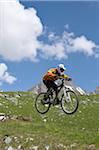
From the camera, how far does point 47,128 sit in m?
32.7

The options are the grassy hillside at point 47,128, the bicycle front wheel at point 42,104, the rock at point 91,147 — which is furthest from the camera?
the bicycle front wheel at point 42,104

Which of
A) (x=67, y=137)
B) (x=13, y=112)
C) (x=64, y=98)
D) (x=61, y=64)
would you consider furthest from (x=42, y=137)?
(x=13, y=112)

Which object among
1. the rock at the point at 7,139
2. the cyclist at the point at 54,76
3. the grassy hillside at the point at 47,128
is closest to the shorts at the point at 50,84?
the cyclist at the point at 54,76

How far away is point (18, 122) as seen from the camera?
35312mm

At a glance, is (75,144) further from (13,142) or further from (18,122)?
(18,122)

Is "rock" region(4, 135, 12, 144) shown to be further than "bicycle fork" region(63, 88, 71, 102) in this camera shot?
Yes

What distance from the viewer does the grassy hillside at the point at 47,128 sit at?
97.6 ft

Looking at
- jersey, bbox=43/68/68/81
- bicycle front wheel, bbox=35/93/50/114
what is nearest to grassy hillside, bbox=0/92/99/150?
bicycle front wheel, bbox=35/93/50/114

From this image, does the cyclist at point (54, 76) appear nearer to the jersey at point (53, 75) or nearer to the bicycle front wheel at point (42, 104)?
the jersey at point (53, 75)

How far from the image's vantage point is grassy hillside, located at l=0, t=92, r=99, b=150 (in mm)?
29734

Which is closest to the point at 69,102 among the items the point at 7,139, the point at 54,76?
the point at 54,76

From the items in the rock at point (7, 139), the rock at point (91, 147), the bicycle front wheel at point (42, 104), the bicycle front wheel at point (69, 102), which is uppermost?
the bicycle front wheel at point (42, 104)

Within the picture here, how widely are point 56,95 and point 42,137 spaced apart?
3.12 meters

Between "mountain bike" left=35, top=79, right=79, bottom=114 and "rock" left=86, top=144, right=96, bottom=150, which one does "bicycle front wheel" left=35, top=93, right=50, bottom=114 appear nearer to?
"mountain bike" left=35, top=79, right=79, bottom=114
